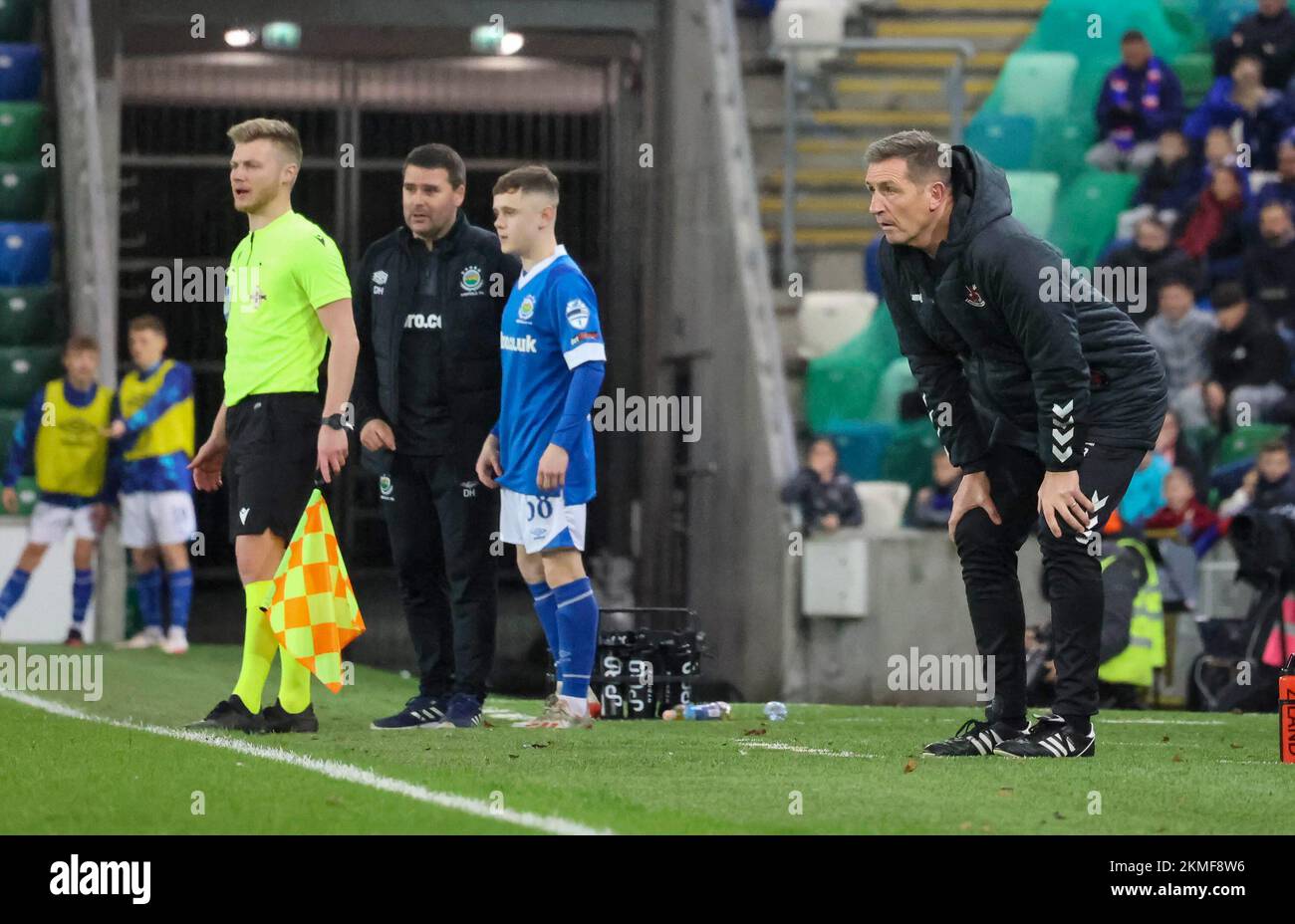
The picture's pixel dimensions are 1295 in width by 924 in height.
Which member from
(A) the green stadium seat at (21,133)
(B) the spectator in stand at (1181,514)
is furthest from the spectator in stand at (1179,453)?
(A) the green stadium seat at (21,133)

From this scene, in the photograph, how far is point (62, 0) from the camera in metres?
17.5

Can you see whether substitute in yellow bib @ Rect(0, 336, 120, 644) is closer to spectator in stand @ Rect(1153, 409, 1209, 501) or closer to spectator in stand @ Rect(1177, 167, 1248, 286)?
spectator in stand @ Rect(1153, 409, 1209, 501)

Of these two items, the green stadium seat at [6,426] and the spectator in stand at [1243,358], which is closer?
the spectator in stand at [1243,358]

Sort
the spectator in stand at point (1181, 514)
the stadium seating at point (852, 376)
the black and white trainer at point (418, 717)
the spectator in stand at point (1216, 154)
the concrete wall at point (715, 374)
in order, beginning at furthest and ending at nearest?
the spectator in stand at point (1216, 154) → the stadium seating at point (852, 376) → the concrete wall at point (715, 374) → the spectator in stand at point (1181, 514) → the black and white trainer at point (418, 717)

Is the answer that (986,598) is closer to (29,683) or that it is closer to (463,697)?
(463,697)

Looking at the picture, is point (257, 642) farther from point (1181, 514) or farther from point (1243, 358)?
point (1243, 358)

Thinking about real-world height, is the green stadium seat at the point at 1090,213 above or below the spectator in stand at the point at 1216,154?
below

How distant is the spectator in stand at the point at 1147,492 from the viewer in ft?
46.8

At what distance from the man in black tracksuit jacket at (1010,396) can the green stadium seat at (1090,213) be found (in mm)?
8891

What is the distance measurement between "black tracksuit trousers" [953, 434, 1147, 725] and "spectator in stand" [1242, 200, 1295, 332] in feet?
27.0

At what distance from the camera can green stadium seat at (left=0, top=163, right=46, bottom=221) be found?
1758 cm

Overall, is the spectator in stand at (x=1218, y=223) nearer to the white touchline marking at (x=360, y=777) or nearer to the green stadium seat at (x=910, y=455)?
the green stadium seat at (x=910, y=455)

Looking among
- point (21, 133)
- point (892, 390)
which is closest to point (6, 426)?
point (21, 133)

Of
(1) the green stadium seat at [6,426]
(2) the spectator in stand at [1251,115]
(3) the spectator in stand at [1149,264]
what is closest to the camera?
(3) the spectator in stand at [1149,264]
